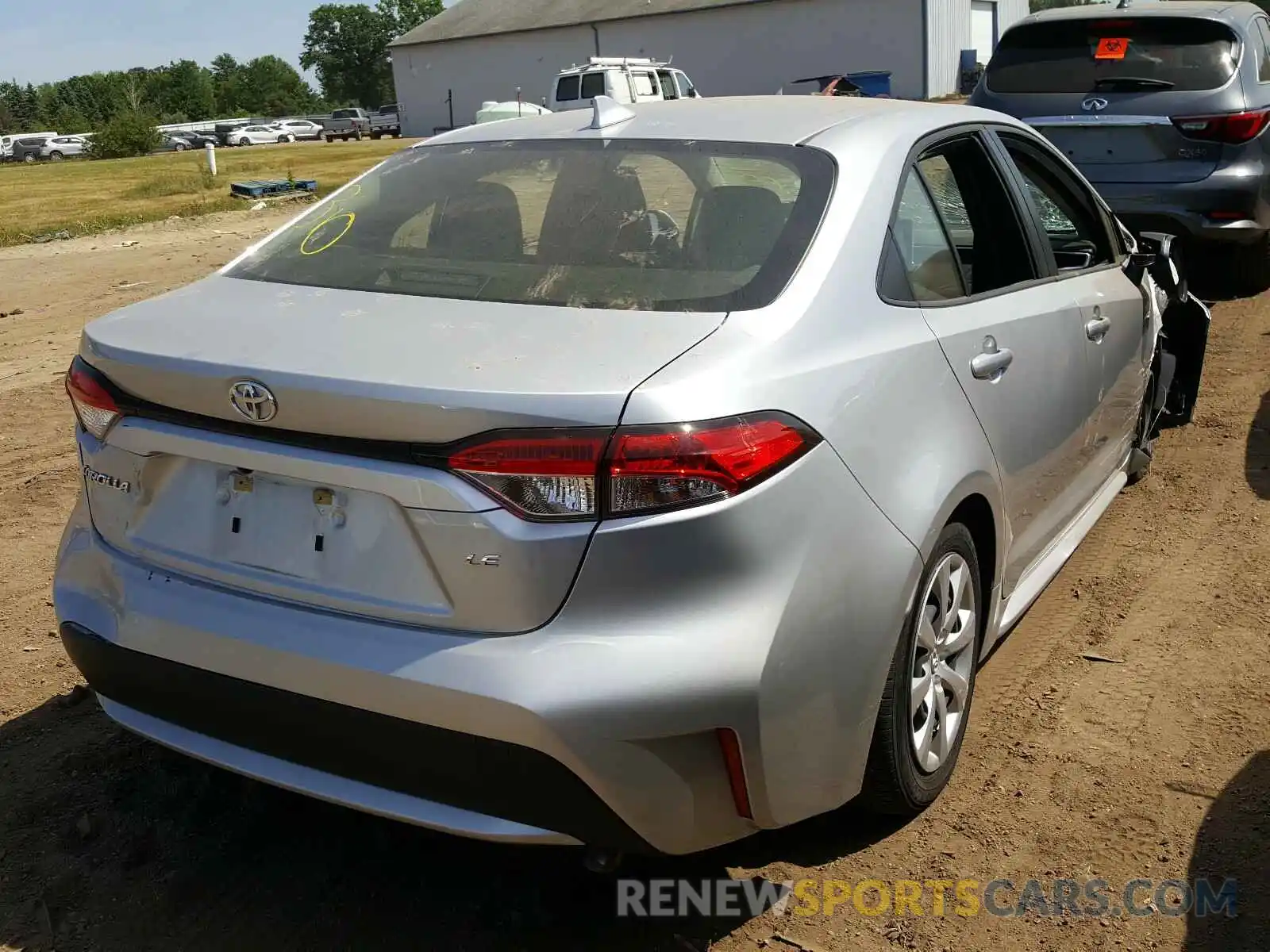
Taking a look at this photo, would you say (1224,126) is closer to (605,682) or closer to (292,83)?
(605,682)

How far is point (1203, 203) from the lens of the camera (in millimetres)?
7703

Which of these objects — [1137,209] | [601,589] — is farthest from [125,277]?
[601,589]

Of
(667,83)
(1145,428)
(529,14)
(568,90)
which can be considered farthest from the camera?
(529,14)

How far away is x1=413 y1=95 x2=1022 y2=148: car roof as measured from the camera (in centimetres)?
318

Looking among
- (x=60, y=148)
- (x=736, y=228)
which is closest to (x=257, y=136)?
(x=60, y=148)

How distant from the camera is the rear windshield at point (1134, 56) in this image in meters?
7.79

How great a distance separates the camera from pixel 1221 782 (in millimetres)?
3152

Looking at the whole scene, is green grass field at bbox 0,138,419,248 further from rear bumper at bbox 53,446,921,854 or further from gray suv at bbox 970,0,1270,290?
rear bumper at bbox 53,446,921,854

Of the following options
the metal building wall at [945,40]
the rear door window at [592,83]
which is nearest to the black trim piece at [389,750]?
the rear door window at [592,83]

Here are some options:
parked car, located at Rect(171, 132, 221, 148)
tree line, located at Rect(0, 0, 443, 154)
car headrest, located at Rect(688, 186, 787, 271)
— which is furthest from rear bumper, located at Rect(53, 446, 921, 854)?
tree line, located at Rect(0, 0, 443, 154)

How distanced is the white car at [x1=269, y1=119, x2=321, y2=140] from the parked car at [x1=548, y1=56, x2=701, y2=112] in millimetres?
44028

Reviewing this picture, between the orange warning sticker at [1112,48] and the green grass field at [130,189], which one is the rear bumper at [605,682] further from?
the green grass field at [130,189]

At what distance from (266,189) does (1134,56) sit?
15.8 metres

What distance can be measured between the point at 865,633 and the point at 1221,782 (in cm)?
132
